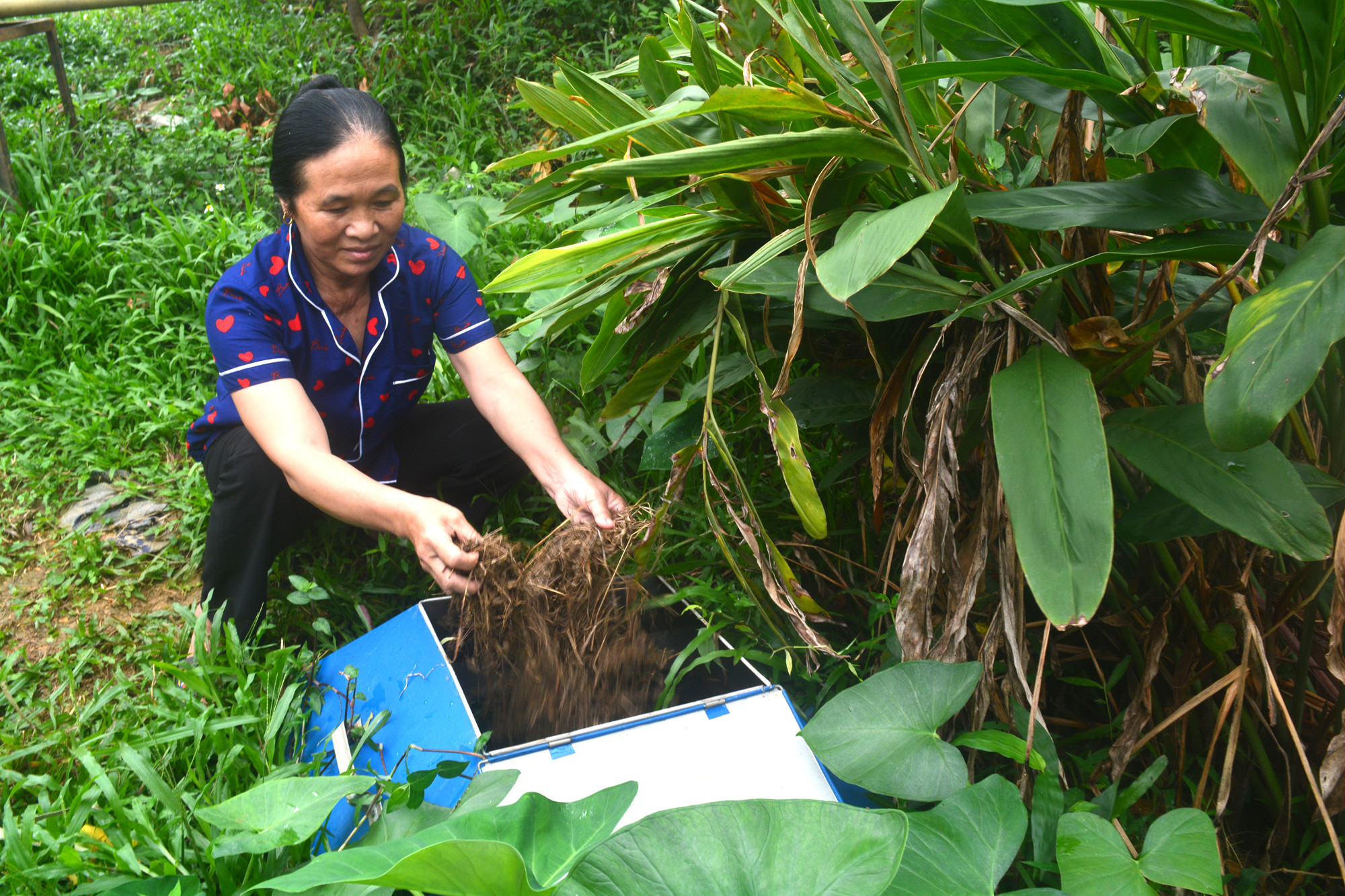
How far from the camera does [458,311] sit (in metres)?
1.92

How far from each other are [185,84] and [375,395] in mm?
2926

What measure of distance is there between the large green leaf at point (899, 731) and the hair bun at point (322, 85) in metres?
1.41

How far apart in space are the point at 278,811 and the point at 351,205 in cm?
104

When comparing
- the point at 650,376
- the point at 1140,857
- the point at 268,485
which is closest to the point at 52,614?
the point at 268,485

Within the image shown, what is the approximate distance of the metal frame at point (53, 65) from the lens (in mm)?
3016

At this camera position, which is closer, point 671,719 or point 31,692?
point 671,719

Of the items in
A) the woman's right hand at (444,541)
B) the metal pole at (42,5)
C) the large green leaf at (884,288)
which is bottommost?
the woman's right hand at (444,541)

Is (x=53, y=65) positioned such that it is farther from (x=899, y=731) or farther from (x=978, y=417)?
(x=899, y=731)

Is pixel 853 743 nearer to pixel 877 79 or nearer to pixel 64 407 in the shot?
pixel 877 79

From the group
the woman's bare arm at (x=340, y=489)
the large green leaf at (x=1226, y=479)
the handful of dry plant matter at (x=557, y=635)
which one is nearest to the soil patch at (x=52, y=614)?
the woman's bare arm at (x=340, y=489)

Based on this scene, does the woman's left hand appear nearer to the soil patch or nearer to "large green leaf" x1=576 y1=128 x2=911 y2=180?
"large green leaf" x1=576 y1=128 x2=911 y2=180

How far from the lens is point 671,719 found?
1188mm

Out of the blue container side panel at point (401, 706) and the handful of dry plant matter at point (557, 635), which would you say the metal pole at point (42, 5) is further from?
the handful of dry plant matter at point (557, 635)

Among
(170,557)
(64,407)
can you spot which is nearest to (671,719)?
(170,557)
